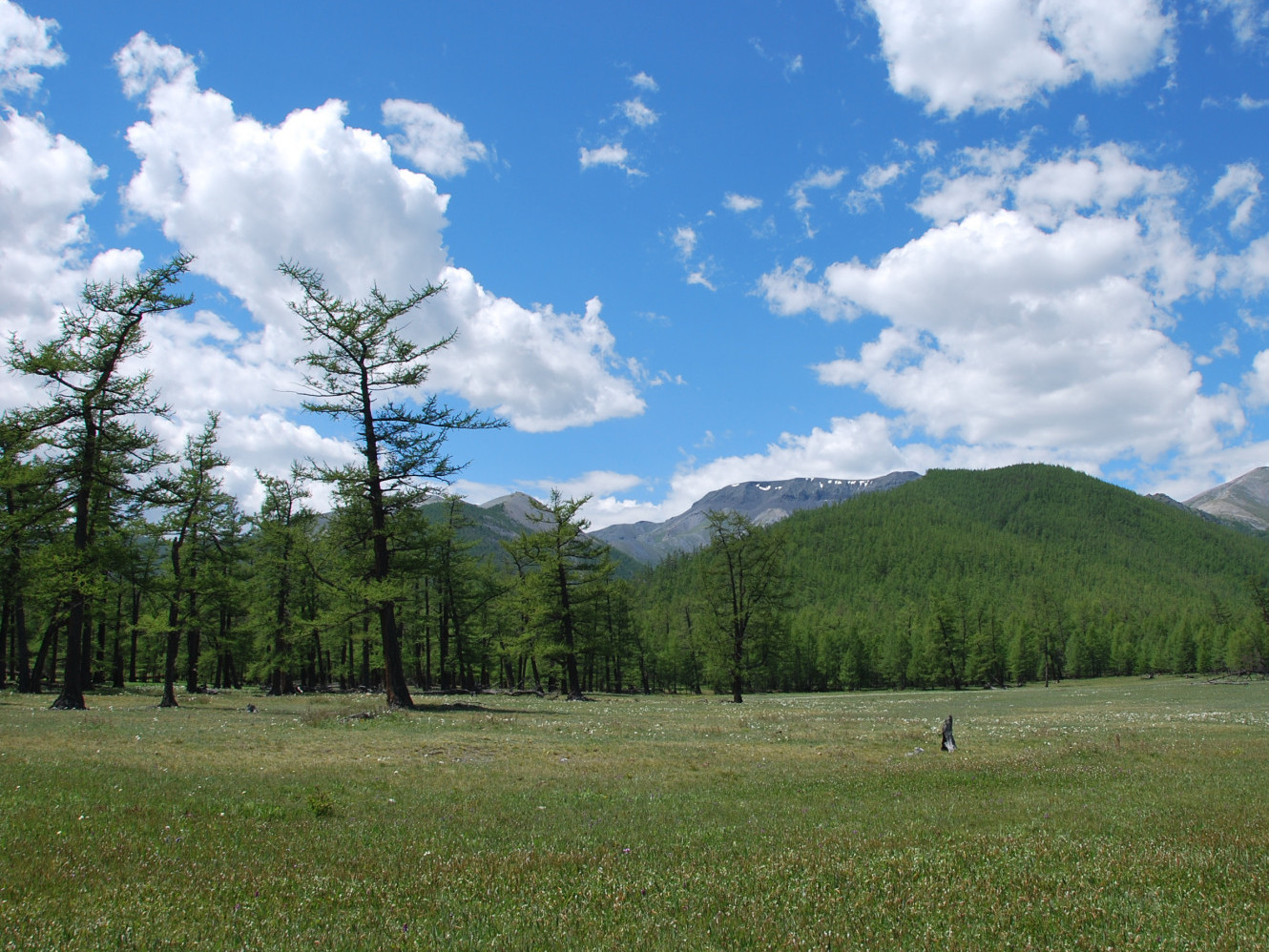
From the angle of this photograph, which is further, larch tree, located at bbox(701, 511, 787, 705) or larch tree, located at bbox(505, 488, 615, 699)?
larch tree, located at bbox(701, 511, 787, 705)

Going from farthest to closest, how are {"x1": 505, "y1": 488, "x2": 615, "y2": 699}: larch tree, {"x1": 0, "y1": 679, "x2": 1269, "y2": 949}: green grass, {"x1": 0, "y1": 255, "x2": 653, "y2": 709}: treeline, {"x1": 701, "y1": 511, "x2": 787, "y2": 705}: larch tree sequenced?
1. {"x1": 701, "y1": 511, "x2": 787, "y2": 705}: larch tree
2. {"x1": 505, "y1": 488, "x2": 615, "y2": 699}: larch tree
3. {"x1": 0, "y1": 255, "x2": 653, "y2": 709}: treeline
4. {"x1": 0, "y1": 679, "x2": 1269, "y2": 949}: green grass

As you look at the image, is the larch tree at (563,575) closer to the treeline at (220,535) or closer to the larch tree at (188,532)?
the treeline at (220,535)

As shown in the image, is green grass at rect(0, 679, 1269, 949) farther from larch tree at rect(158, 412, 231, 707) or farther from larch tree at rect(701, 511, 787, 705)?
larch tree at rect(701, 511, 787, 705)

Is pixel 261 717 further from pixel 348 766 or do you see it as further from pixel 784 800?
pixel 784 800

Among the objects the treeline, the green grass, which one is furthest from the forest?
the green grass

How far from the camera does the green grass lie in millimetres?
5992

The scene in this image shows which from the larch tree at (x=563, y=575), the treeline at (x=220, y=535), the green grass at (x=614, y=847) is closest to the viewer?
the green grass at (x=614, y=847)

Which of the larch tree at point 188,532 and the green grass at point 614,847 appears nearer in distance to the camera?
the green grass at point 614,847

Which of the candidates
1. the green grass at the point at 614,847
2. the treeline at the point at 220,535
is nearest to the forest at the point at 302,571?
the treeline at the point at 220,535

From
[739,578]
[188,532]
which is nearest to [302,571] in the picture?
[188,532]

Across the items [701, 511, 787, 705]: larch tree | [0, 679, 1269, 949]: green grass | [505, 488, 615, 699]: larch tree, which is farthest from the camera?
[701, 511, 787, 705]: larch tree

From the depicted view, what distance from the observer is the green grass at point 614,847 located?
5.99 m

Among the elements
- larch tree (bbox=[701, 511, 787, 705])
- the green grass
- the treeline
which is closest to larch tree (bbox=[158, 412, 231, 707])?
the treeline

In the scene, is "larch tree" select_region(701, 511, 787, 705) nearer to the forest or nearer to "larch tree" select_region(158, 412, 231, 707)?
the forest
